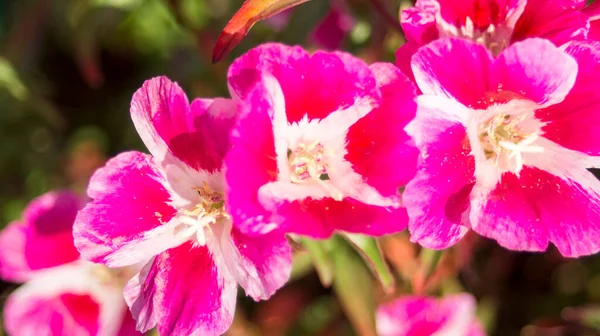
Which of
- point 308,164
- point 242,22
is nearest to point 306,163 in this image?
point 308,164

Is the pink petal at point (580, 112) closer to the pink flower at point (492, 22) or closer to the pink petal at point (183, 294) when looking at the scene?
the pink flower at point (492, 22)

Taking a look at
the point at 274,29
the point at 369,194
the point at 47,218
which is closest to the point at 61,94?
the point at 274,29

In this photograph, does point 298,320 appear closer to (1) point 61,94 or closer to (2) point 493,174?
(2) point 493,174

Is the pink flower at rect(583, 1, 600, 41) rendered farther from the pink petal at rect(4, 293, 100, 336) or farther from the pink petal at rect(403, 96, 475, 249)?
the pink petal at rect(4, 293, 100, 336)

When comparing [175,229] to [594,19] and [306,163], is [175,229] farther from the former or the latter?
[594,19]

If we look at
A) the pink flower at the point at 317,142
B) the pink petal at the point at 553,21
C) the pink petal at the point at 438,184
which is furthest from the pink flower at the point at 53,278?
the pink petal at the point at 553,21

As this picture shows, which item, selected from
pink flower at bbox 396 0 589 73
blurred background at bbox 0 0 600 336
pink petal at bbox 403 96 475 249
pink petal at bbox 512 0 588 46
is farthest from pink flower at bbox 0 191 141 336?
pink petal at bbox 512 0 588 46
